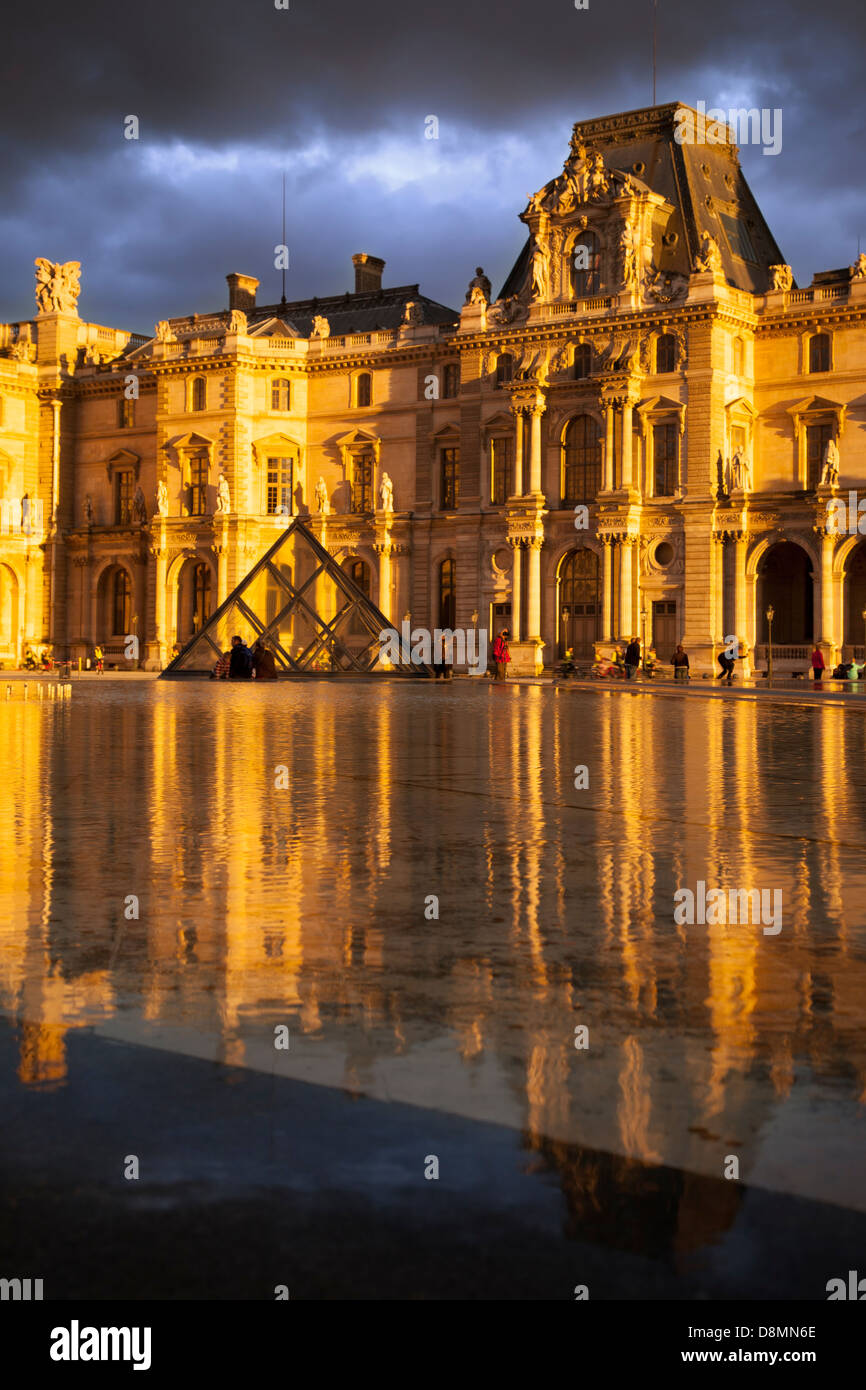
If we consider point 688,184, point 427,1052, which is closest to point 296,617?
point 688,184

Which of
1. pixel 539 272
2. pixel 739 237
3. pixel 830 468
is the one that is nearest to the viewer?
pixel 830 468

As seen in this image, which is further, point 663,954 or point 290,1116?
point 663,954

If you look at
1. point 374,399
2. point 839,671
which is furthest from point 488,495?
point 839,671

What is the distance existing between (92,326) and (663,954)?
69.6 m

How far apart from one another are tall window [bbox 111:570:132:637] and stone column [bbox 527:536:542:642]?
67.7 ft

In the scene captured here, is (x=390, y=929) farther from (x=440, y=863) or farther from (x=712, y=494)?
(x=712, y=494)

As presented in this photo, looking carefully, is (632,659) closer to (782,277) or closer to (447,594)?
(447,594)

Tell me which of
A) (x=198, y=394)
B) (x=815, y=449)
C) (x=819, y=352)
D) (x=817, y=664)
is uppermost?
(x=198, y=394)

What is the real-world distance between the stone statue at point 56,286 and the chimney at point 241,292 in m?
7.54

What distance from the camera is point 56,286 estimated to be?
67625 mm

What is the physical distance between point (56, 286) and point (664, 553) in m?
33.0

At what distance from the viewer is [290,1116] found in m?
3.03

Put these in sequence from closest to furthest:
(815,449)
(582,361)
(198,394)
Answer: (815,449) < (582,361) < (198,394)
